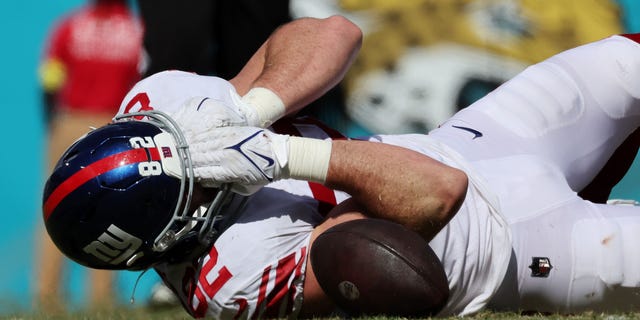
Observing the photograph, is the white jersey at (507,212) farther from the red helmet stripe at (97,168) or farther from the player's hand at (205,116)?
the red helmet stripe at (97,168)

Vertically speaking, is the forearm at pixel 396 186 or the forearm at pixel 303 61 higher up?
the forearm at pixel 303 61

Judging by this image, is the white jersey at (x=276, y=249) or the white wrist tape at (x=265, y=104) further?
the white wrist tape at (x=265, y=104)

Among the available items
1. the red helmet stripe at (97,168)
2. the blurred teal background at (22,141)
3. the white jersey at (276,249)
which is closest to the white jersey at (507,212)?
the white jersey at (276,249)

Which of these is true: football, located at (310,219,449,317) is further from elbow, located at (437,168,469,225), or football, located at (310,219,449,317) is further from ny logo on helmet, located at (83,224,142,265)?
ny logo on helmet, located at (83,224,142,265)

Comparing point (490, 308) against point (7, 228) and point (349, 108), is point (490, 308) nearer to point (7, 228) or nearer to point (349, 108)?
point (349, 108)

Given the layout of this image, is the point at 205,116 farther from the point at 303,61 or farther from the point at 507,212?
the point at 507,212

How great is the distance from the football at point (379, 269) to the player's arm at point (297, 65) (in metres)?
0.43

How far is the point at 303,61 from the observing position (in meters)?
2.95

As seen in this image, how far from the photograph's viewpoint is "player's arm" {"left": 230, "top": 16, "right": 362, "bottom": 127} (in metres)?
2.83

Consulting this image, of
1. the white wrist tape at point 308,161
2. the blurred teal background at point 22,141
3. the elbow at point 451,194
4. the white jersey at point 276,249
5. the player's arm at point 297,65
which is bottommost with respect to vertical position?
the blurred teal background at point 22,141

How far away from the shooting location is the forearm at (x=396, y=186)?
2.58 metres

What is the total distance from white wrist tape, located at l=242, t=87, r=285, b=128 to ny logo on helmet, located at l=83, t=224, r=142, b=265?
444 millimetres

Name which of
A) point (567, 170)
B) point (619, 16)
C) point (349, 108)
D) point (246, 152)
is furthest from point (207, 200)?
point (619, 16)

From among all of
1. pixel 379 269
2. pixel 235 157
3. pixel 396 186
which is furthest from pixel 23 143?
pixel 379 269
